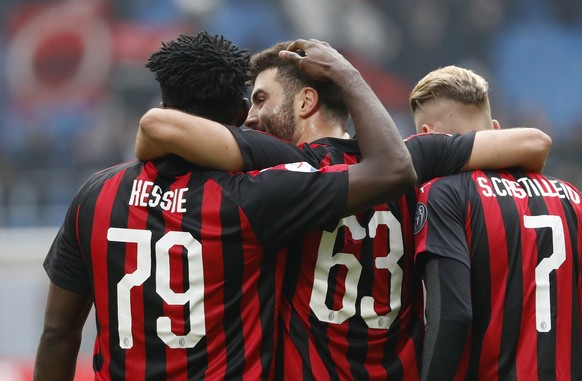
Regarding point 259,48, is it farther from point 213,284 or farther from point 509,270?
point 213,284

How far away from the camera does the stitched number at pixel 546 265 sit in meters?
3.29

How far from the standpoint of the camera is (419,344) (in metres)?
3.28

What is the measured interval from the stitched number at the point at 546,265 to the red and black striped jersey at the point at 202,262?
2.31 feet

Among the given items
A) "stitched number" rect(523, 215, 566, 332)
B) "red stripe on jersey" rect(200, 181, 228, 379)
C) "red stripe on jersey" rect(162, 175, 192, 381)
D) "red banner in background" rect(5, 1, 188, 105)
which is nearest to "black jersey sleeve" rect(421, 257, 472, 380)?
"stitched number" rect(523, 215, 566, 332)

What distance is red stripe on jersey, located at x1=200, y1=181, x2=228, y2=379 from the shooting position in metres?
3.12

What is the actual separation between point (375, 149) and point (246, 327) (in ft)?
2.19

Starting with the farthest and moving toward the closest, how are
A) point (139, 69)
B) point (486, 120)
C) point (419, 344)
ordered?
1. point (139, 69)
2. point (486, 120)
3. point (419, 344)

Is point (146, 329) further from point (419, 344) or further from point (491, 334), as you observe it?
point (491, 334)

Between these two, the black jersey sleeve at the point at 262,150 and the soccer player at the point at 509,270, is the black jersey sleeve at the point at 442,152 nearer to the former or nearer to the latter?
the soccer player at the point at 509,270

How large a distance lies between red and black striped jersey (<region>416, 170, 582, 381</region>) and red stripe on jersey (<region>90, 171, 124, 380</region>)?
0.98m

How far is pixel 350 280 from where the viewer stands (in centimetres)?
324

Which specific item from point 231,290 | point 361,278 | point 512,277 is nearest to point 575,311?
point 512,277

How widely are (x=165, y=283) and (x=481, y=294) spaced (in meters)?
1.01

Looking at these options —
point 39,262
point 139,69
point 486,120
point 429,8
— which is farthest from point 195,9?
point 486,120
